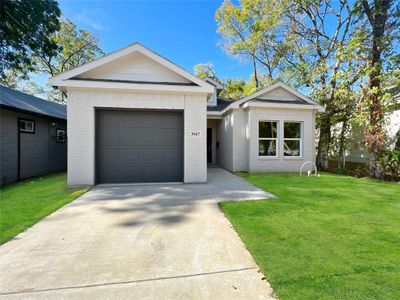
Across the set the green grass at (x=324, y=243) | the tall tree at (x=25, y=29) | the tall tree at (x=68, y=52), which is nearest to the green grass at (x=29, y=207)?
the green grass at (x=324, y=243)

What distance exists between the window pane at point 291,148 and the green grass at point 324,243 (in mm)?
4855

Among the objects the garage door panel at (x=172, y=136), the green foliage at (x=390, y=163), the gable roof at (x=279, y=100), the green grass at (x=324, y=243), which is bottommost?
the green grass at (x=324, y=243)

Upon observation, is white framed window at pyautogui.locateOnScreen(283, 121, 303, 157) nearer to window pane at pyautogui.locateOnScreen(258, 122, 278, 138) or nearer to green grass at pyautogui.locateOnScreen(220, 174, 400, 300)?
window pane at pyautogui.locateOnScreen(258, 122, 278, 138)

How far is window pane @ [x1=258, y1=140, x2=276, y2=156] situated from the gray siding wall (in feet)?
35.9

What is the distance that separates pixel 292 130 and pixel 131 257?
993 cm

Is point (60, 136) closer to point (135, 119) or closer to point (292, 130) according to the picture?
point (135, 119)

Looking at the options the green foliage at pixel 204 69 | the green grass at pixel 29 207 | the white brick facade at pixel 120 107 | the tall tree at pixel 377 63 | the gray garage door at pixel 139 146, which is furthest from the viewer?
the green foliage at pixel 204 69

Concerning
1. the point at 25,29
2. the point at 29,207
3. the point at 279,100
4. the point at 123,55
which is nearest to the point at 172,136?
the point at 123,55

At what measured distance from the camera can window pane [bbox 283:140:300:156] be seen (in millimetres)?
10570

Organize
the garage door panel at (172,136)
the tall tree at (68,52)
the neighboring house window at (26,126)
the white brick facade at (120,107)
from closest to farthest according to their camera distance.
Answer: the white brick facade at (120,107) < the garage door panel at (172,136) < the neighboring house window at (26,126) < the tall tree at (68,52)

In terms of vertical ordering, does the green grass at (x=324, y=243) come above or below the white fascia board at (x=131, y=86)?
below

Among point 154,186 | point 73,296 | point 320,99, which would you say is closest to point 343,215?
point 73,296

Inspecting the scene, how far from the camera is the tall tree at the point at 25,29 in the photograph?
1120 cm

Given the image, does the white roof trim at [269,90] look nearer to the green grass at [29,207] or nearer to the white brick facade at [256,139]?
the white brick facade at [256,139]
